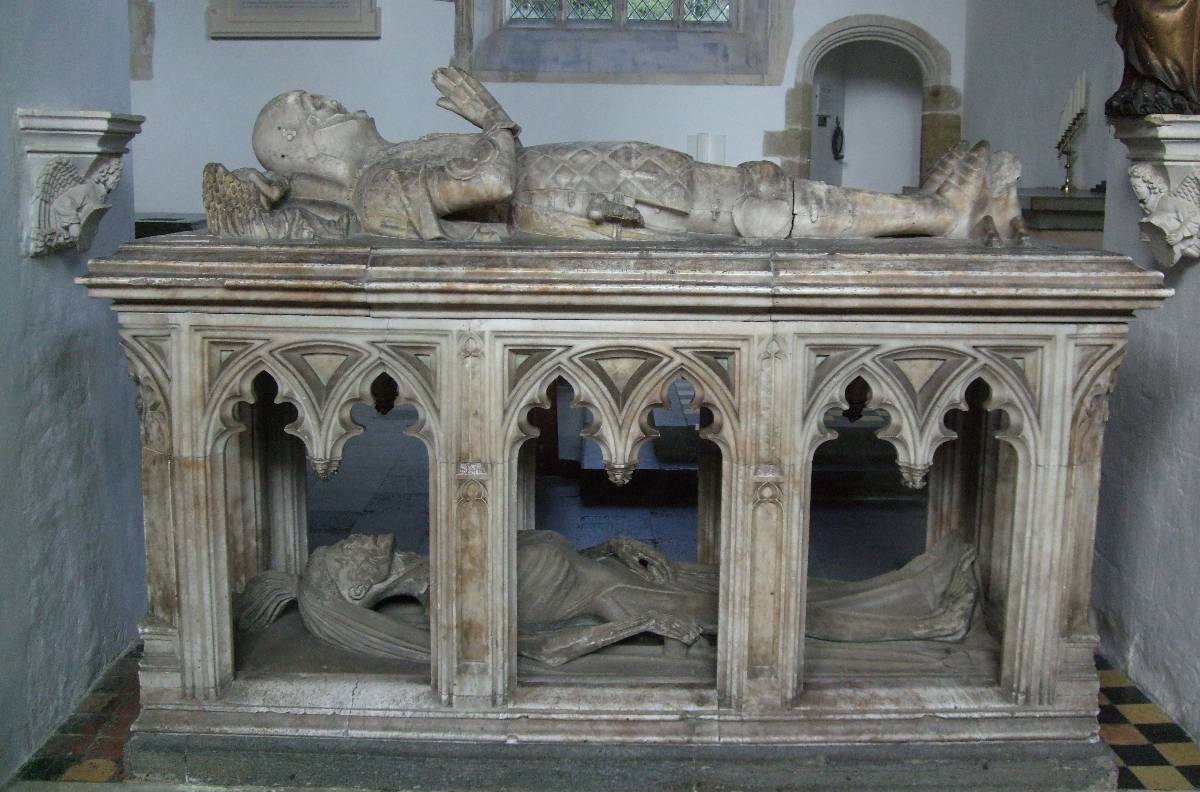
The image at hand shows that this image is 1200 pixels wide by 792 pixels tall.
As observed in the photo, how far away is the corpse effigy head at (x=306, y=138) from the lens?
4367mm

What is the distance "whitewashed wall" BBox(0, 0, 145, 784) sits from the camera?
13.1ft

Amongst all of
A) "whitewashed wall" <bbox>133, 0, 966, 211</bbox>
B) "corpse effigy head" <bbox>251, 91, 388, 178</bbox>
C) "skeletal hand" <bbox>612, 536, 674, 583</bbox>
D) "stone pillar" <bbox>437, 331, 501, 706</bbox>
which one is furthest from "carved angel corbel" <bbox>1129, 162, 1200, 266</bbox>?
"whitewashed wall" <bbox>133, 0, 966, 211</bbox>

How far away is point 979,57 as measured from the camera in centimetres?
1084

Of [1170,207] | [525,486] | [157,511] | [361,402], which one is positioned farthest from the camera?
[525,486]

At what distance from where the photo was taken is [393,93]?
1112 cm

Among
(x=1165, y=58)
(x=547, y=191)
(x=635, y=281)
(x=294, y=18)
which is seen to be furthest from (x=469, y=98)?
(x=294, y=18)

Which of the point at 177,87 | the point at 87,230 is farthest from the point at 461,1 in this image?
the point at 87,230

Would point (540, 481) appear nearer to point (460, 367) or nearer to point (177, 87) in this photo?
point (460, 367)

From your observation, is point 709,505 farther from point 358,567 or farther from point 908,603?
point 358,567

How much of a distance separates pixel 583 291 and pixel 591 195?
0.68m

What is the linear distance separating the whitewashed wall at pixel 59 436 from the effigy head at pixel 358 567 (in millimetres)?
834

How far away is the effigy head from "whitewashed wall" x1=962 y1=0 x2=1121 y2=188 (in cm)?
545

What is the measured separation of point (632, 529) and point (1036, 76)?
16.7 ft

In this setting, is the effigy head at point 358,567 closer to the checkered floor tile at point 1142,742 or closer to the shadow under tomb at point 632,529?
the shadow under tomb at point 632,529
